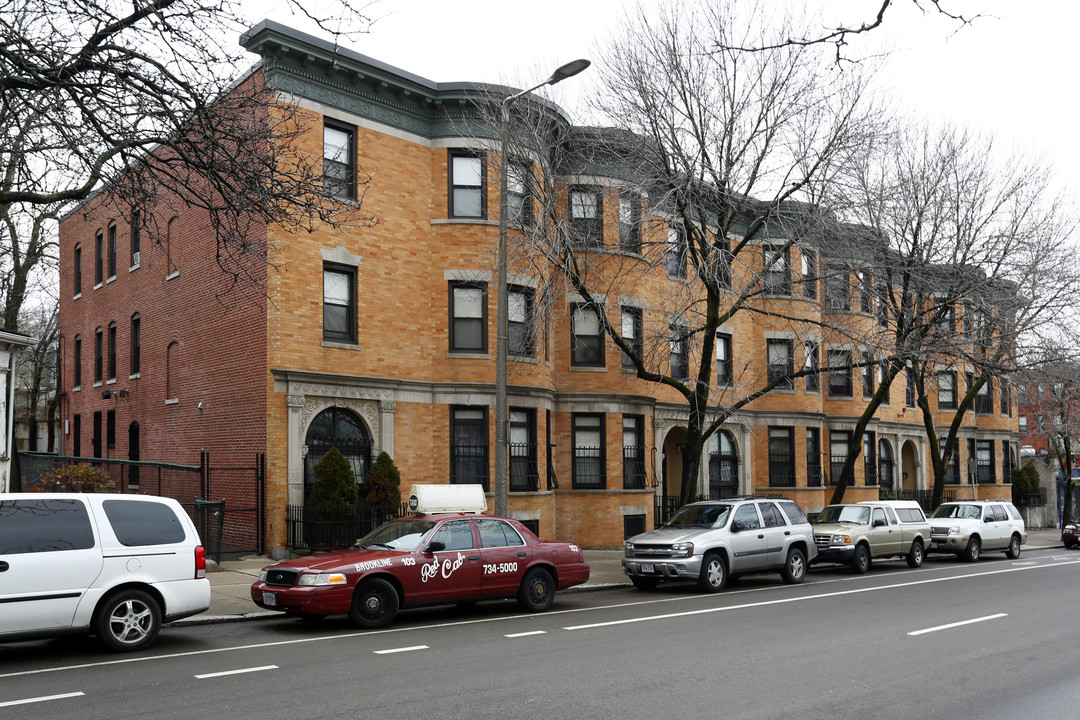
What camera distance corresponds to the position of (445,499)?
19297 mm

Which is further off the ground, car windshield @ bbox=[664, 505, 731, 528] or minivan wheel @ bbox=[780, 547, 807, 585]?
car windshield @ bbox=[664, 505, 731, 528]

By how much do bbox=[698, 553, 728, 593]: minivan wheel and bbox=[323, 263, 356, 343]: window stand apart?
30.2ft

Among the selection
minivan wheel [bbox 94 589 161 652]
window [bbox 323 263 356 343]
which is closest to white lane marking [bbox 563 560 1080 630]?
minivan wheel [bbox 94 589 161 652]

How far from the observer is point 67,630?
9.92 m

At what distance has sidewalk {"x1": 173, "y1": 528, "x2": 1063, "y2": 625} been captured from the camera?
12.9 meters

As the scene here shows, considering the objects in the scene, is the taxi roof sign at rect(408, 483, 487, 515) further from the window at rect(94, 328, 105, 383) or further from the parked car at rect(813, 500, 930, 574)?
the window at rect(94, 328, 105, 383)

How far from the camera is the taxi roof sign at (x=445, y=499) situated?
751 inches

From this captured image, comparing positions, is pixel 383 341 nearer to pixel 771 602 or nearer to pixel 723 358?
pixel 771 602

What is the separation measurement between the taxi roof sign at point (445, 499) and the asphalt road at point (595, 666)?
14.8 feet

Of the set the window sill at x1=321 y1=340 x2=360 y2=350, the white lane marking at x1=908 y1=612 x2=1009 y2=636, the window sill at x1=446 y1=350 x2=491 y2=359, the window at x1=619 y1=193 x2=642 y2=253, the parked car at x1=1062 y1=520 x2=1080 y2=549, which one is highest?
the window at x1=619 y1=193 x2=642 y2=253

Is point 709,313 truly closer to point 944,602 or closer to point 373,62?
point 944,602

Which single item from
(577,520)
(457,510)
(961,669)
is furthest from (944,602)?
(577,520)

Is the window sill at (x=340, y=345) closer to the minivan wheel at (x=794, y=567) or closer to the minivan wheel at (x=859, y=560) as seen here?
the minivan wheel at (x=794, y=567)

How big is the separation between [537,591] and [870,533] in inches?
427
